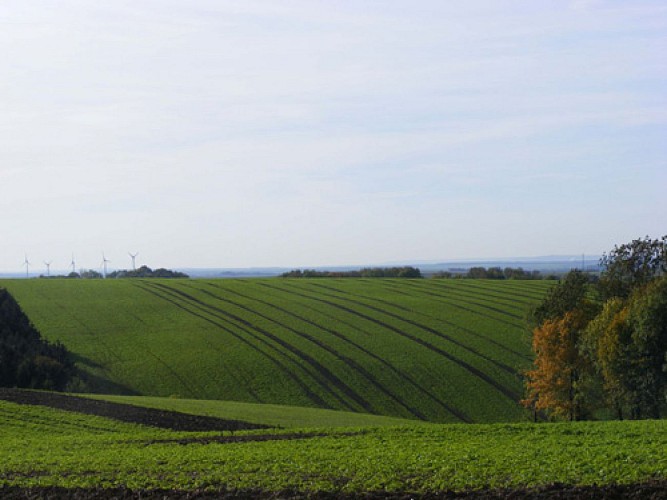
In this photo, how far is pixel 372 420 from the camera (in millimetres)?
46438

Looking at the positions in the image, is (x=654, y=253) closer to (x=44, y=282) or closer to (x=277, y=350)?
(x=277, y=350)

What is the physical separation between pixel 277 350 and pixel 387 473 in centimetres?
5360

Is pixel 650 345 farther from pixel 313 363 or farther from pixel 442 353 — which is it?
pixel 313 363

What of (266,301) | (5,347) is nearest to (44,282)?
(266,301)

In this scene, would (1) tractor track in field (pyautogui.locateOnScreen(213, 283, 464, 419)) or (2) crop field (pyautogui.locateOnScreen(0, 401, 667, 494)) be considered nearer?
(2) crop field (pyautogui.locateOnScreen(0, 401, 667, 494))

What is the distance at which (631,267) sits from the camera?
176 ft

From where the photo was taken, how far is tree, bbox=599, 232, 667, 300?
2048 inches

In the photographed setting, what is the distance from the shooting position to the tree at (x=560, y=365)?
52594mm

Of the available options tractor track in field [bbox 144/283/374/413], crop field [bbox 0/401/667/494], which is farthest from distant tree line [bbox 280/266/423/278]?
crop field [bbox 0/401/667/494]

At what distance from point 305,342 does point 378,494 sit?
192 ft

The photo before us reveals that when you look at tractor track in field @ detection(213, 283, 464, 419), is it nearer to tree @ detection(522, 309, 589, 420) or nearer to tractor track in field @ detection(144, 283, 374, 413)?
tractor track in field @ detection(144, 283, 374, 413)

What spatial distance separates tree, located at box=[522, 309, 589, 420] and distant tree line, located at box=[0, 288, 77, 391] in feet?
119

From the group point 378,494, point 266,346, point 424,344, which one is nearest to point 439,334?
point 424,344

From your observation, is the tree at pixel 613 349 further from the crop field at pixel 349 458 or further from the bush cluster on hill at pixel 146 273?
the bush cluster on hill at pixel 146 273
